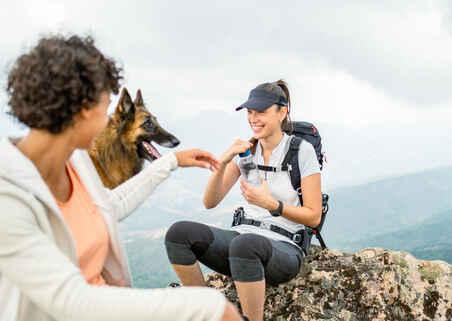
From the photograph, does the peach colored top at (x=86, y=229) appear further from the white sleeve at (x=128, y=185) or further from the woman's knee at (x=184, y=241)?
the woman's knee at (x=184, y=241)

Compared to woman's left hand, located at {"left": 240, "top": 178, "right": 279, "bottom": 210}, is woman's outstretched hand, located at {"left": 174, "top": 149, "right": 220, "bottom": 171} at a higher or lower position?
higher

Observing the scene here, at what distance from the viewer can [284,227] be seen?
353cm

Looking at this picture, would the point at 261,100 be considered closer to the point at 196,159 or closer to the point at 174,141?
the point at 196,159

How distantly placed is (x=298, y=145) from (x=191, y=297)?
2.27 m

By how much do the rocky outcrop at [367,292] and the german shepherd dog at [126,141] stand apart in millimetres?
1714

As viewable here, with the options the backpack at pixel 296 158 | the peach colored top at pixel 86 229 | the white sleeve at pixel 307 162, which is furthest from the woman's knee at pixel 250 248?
the peach colored top at pixel 86 229

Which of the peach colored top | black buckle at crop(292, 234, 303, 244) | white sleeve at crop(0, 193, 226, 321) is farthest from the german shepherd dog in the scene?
white sleeve at crop(0, 193, 226, 321)

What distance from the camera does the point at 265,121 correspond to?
3646 mm

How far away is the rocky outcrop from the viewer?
365cm

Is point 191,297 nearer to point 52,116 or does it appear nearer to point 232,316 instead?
point 232,316

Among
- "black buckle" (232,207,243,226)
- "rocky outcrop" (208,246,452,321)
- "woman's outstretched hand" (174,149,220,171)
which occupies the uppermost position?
"woman's outstretched hand" (174,149,220,171)

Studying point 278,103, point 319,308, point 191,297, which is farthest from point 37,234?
point 319,308

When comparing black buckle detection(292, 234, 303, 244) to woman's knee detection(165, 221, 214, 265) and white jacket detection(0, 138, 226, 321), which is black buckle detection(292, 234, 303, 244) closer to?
woman's knee detection(165, 221, 214, 265)

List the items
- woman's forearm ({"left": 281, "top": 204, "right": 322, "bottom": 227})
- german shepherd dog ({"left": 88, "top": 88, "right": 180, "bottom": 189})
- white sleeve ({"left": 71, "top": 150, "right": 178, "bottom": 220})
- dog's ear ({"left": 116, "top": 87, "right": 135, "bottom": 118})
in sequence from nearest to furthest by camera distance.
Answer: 1. white sleeve ({"left": 71, "top": 150, "right": 178, "bottom": 220})
2. woman's forearm ({"left": 281, "top": 204, "right": 322, "bottom": 227})
3. dog's ear ({"left": 116, "top": 87, "right": 135, "bottom": 118})
4. german shepherd dog ({"left": 88, "top": 88, "right": 180, "bottom": 189})
